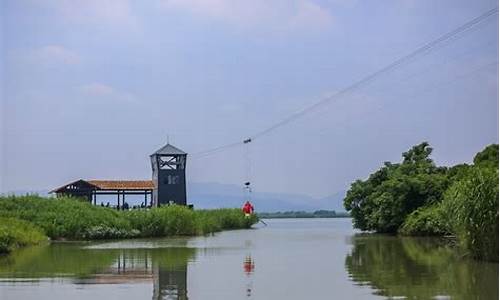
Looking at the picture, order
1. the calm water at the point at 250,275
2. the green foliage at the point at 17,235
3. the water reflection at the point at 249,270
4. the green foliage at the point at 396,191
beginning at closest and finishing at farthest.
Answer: the calm water at the point at 250,275 → the water reflection at the point at 249,270 → the green foliage at the point at 17,235 → the green foliage at the point at 396,191

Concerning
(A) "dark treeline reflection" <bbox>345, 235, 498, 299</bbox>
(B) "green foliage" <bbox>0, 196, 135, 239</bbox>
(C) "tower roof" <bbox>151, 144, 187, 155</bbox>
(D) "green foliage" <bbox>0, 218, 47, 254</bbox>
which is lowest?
(A) "dark treeline reflection" <bbox>345, 235, 498, 299</bbox>

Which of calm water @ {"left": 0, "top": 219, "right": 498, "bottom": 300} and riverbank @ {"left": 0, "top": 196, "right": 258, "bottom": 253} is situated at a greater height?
riverbank @ {"left": 0, "top": 196, "right": 258, "bottom": 253}

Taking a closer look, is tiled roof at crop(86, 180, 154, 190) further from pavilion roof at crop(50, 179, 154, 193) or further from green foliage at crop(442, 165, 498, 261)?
green foliage at crop(442, 165, 498, 261)

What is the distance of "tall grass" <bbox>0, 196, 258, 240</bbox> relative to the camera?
36188 mm

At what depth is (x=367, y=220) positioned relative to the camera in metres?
42.0

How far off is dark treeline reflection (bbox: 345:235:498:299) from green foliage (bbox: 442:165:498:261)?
44 cm

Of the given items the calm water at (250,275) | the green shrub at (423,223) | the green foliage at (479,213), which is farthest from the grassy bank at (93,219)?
the green foliage at (479,213)

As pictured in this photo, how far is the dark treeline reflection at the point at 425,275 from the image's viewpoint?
13.1 metres

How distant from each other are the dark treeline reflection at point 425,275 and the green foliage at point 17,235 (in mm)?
11652

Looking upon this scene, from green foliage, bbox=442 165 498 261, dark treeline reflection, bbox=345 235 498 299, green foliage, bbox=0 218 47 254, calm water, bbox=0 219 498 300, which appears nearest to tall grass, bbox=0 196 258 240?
green foliage, bbox=0 218 47 254

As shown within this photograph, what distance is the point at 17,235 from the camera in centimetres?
2880

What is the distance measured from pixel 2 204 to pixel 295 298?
27947mm

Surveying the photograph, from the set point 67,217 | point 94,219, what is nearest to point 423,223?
point 94,219

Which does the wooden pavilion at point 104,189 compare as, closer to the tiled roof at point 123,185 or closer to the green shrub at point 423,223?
the tiled roof at point 123,185
